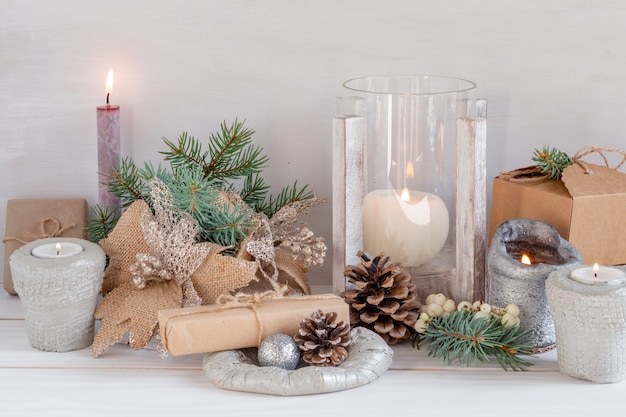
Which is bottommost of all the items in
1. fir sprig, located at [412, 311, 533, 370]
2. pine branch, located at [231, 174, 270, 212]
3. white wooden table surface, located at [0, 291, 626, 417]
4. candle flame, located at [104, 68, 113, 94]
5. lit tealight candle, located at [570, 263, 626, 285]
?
white wooden table surface, located at [0, 291, 626, 417]

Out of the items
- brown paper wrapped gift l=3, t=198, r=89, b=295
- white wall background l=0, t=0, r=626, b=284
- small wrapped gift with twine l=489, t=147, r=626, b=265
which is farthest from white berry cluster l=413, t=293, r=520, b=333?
brown paper wrapped gift l=3, t=198, r=89, b=295

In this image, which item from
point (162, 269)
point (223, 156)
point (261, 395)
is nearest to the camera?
point (261, 395)

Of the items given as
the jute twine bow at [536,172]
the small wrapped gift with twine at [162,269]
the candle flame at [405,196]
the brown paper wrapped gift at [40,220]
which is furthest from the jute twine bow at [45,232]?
the jute twine bow at [536,172]

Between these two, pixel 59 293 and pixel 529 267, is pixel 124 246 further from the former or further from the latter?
pixel 529 267

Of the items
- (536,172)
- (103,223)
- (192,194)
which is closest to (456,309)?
(536,172)

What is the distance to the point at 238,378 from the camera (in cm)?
66

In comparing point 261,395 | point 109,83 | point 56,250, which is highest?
point 109,83

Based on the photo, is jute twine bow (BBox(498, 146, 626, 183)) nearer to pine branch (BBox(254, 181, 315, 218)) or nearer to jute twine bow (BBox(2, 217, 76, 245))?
pine branch (BBox(254, 181, 315, 218))

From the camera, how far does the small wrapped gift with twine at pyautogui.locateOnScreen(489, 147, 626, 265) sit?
2.63 ft

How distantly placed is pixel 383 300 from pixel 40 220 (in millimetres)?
429

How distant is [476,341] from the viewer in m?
0.73

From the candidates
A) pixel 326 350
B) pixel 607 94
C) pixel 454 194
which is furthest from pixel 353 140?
pixel 607 94

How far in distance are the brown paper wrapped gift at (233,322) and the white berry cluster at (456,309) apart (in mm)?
87

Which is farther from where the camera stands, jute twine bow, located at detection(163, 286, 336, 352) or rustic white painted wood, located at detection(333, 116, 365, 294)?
rustic white painted wood, located at detection(333, 116, 365, 294)
